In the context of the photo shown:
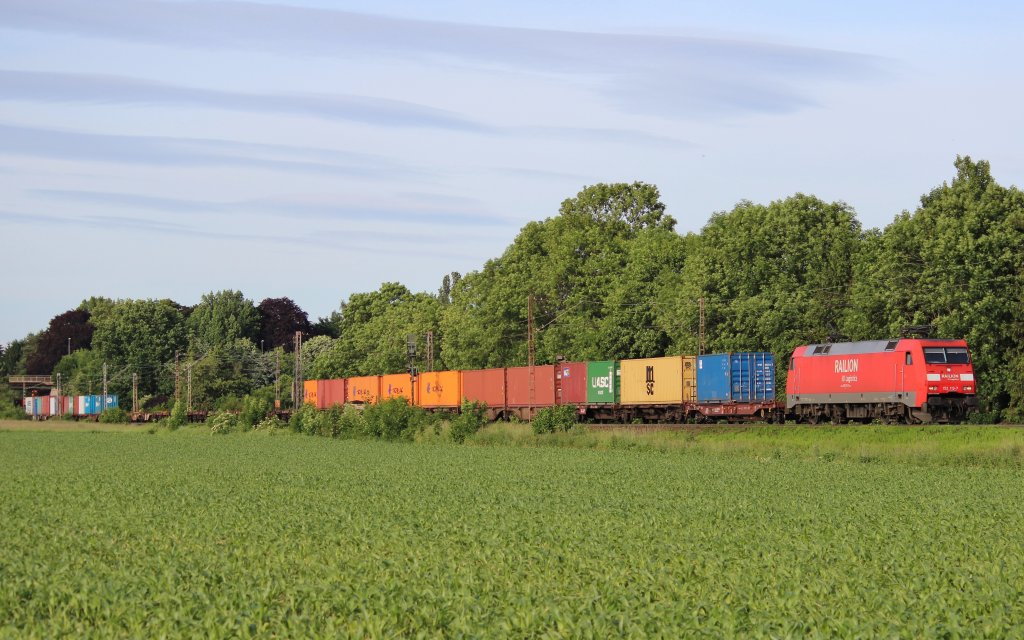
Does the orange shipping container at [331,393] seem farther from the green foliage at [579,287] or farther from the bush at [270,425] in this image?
the green foliage at [579,287]

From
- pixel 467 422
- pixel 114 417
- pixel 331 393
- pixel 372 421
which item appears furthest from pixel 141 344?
pixel 467 422

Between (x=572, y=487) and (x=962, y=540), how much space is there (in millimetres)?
13038

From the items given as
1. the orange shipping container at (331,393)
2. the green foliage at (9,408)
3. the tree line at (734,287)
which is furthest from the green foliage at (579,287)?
the green foliage at (9,408)

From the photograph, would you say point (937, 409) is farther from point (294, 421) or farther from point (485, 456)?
point (294, 421)

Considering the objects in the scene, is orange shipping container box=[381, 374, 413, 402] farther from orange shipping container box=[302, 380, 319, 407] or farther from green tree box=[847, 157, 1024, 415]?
green tree box=[847, 157, 1024, 415]

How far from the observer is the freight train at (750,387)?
53562mm

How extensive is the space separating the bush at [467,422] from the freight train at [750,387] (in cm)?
514

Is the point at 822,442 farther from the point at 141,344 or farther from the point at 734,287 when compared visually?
the point at 141,344

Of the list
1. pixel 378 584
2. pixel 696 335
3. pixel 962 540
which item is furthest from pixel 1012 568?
pixel 696 335

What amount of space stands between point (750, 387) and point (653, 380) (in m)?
5.85

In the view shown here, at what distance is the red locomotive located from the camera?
53.1 metres

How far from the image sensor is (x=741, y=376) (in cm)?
6197

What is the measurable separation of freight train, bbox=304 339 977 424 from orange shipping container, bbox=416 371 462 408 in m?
0.09

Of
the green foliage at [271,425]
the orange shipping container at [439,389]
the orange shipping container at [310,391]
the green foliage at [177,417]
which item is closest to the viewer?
the orange shipping container at [439,389]
